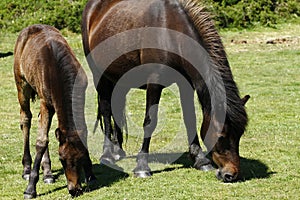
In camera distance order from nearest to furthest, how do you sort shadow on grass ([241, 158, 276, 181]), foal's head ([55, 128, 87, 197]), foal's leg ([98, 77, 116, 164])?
1. foal's head ([55, 128, 87, 197])
2. shadow on grass ([241, 158, 276, 181])
3. foal's leg ([98, 77, 116, 164])

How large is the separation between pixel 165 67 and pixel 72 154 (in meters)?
1.57

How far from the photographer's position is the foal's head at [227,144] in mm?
6207

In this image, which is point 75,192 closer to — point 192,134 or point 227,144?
point 227,144

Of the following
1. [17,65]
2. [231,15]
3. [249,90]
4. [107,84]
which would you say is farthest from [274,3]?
[17,65]

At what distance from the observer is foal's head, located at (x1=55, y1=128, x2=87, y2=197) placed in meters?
6.00

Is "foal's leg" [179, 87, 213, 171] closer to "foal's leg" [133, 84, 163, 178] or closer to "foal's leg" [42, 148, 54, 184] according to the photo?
"foal's leg" [133, 84, 163, 178]

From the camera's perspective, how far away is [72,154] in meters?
6.04

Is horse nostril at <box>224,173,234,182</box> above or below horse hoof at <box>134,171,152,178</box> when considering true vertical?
above

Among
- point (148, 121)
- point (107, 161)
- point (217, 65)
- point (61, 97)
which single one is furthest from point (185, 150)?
point (61, 97)

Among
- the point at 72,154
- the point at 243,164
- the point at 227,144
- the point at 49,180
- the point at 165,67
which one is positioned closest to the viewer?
the point at 72,154

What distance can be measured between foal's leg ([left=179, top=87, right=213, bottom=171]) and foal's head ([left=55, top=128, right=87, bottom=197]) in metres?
1.69

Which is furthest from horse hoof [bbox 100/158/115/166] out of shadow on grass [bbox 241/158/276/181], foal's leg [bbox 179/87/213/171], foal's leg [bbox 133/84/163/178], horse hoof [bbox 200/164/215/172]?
shadow on grass [bbox 241/158/276/181]

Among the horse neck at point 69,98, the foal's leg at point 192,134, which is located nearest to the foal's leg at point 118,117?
the foal's leg at point 192,134

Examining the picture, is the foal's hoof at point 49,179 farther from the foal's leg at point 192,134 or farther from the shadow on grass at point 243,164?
the foal's leg at point 192,134
